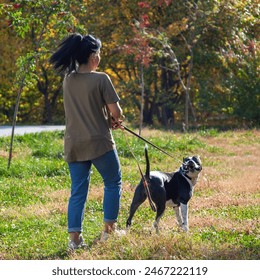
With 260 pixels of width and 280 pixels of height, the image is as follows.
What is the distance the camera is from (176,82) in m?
30.0

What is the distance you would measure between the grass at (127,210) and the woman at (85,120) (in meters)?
0.50

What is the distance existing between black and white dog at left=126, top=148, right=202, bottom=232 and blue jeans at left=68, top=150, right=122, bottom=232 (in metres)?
0.57

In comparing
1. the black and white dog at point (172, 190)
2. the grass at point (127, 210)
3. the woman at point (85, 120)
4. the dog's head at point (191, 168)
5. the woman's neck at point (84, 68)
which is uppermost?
the woman's neck at point (84, 68)

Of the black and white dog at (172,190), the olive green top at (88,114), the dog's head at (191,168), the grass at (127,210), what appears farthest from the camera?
the dog's head at (191,168)

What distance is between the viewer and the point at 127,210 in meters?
9.85

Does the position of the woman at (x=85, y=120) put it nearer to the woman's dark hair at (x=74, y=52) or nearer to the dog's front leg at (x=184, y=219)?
the woman's dark hair at (x=74, y=52)

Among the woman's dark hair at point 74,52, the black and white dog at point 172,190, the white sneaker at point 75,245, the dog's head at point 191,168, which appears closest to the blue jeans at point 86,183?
the white sneaker at point 75,245

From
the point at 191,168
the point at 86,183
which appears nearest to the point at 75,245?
the point at 86,183

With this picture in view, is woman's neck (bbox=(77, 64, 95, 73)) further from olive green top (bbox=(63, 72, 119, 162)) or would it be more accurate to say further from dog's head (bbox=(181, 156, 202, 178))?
dog's head (bbox=(181, 156, 202, 178))

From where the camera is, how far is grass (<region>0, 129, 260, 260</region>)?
6848mm

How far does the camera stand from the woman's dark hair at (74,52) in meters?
7.43

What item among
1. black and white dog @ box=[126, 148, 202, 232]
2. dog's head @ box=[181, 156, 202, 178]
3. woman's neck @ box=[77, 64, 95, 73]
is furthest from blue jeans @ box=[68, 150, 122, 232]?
dog's head @ box=[181, 156, 202, 178]
